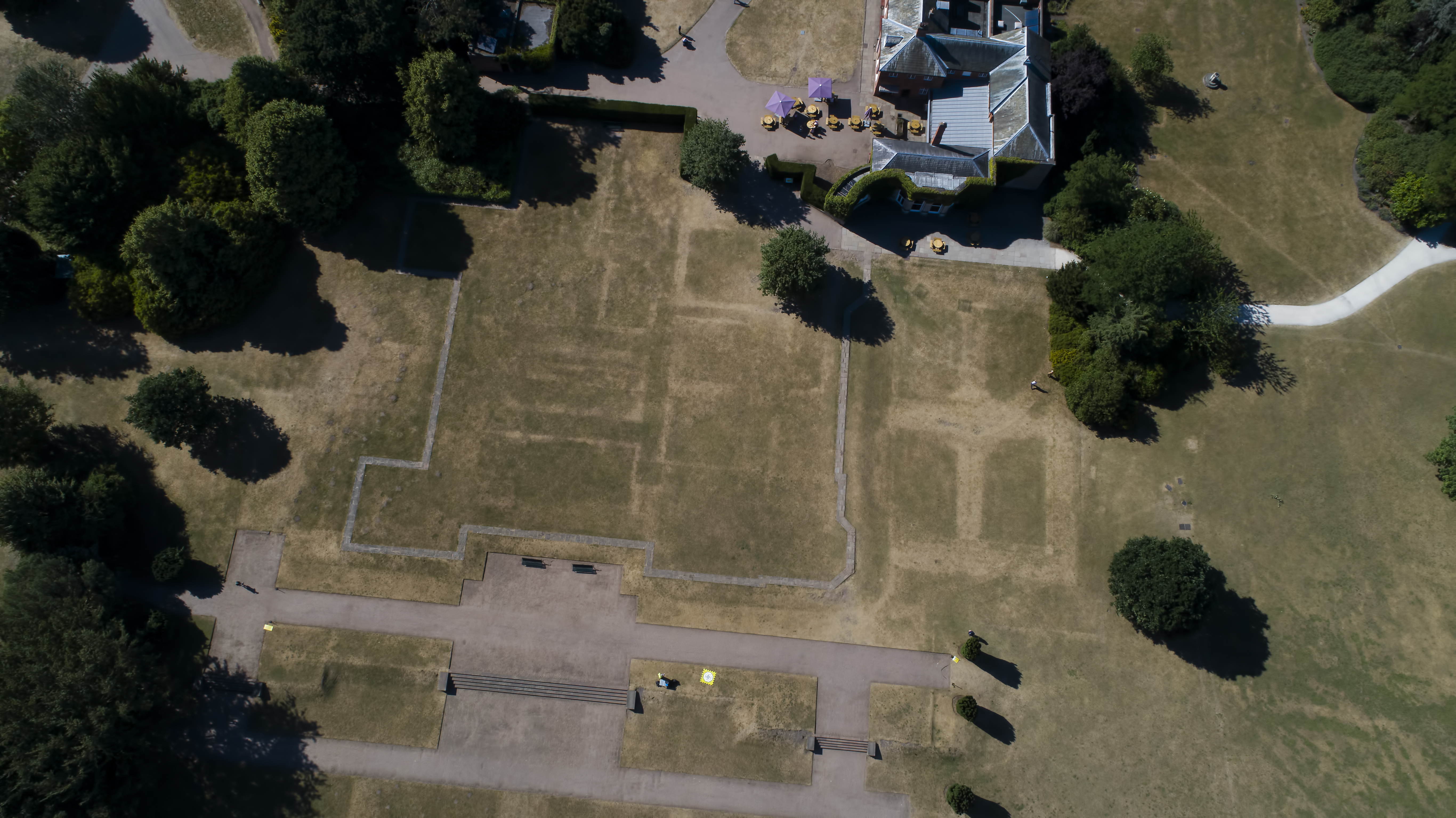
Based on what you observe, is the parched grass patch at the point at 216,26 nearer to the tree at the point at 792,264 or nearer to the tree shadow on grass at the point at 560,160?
the tree shadow on grass at the point at 560,160

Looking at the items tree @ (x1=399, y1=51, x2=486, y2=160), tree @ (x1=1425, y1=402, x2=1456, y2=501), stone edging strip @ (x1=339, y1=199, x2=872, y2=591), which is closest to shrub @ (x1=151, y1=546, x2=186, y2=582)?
stone edging strip @ (x1=339, y1=199, x2=872, y2=591)

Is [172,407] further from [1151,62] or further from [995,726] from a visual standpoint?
[1151,62]

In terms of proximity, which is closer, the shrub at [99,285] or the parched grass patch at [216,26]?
the shrub at [99,285]

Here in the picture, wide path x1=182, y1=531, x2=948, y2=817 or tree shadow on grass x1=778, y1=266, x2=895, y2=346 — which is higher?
tree shadow on grass x1=778, y1=266, x2=895, y2=346

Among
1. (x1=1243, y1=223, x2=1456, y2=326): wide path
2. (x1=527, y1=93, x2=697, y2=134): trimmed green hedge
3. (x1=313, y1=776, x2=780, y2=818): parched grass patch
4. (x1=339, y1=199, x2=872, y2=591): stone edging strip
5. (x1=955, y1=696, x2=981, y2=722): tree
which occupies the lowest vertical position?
(x1=313, y1=776, x2=780, y2=818): parched grass patch

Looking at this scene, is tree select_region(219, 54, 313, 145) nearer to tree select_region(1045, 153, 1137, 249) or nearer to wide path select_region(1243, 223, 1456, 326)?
tree select_region(1045, 153, 1137, 249)

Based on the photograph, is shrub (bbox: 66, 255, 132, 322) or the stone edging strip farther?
shrub (bbox: 66, 255, 132, 322)

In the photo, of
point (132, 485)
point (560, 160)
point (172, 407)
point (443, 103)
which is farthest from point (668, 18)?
point (132, 485)

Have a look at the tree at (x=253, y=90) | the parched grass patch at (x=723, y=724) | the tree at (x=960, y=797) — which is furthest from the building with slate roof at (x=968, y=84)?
the tree at (x=253, y=90)
